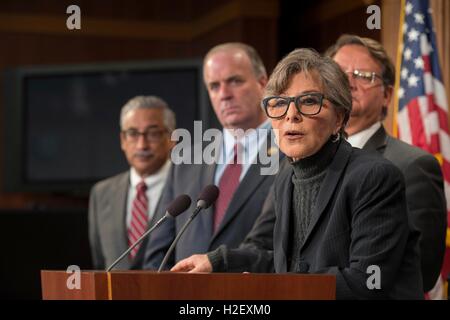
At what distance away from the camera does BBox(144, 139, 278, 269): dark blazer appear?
359cm

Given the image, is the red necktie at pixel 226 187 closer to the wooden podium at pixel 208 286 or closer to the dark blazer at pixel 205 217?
the dark blazer at pixel 205 217

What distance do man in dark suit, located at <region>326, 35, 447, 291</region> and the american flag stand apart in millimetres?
757

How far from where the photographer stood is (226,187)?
375cm

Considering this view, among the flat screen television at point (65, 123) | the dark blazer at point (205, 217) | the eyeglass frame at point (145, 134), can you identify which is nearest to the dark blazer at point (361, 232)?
the dark blazer at point (205, 217)

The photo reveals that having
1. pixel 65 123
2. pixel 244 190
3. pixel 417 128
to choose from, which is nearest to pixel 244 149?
pixel 244 190

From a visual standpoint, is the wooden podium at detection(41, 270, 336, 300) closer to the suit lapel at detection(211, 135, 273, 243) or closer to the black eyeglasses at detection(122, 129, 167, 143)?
the suit lapel at detection(211, 135, 273, 243)

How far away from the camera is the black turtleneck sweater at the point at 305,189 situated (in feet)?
8.49

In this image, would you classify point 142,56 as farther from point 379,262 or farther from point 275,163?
point 379,262

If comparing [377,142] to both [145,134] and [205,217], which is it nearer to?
[205,217]

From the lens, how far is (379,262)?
2406 millimetres

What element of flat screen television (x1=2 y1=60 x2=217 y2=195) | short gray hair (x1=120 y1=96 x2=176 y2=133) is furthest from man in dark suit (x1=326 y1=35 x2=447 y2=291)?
flat screen television (x1=2 y1=60 x2=217 y2=195)
